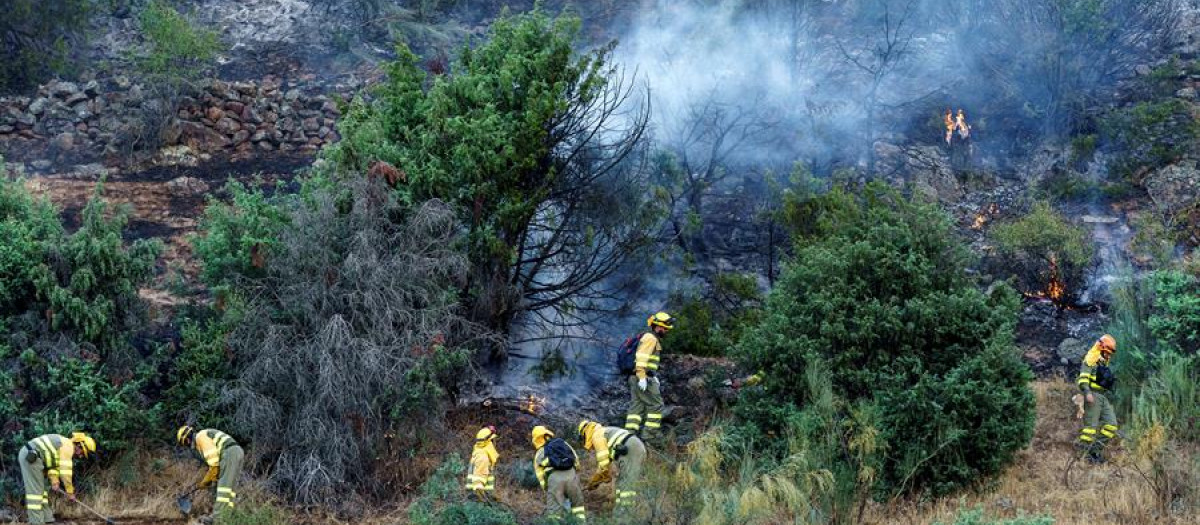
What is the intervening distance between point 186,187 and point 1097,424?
15.1 m

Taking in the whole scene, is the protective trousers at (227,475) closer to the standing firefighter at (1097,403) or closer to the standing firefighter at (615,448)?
the standing firefighter at (615,448)

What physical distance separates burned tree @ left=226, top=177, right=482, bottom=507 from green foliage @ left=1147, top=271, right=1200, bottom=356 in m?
8.32

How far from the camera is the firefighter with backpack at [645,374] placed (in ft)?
48.3

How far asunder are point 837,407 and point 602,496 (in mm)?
2702

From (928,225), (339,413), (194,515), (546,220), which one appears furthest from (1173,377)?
(194,515)

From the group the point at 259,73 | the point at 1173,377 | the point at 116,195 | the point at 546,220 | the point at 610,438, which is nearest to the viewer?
the point at 610,438

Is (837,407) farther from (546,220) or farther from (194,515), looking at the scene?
(194,515)

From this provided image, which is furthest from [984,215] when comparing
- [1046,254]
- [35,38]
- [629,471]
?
[35,38]

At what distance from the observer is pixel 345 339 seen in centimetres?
1402

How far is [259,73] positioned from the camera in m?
26.3

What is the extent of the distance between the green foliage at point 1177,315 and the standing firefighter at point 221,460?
10.6m

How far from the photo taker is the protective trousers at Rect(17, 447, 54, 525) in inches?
500

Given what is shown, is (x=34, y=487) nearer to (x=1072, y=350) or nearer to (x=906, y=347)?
(x=906, y=347)

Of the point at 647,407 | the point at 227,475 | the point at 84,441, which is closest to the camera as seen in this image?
the point at 227,475
